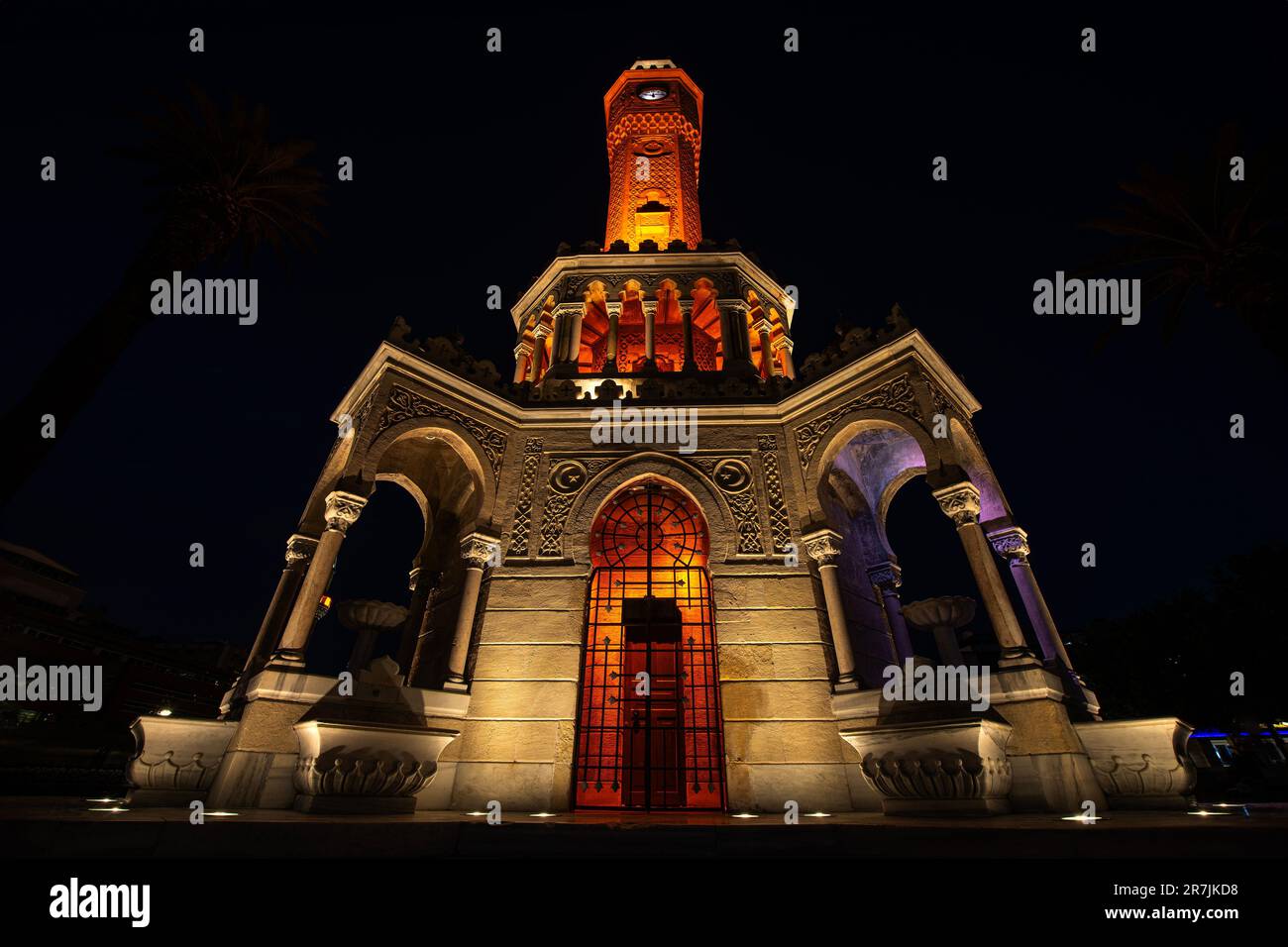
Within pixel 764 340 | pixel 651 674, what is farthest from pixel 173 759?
pixel 764 340

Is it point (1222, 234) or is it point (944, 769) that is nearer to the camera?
point (944, 769)

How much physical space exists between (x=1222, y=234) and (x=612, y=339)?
40.9 ft

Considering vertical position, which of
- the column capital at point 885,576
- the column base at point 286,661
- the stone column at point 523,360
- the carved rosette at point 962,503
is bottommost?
the column base at point 286,661

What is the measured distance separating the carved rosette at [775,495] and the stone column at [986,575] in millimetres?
2895

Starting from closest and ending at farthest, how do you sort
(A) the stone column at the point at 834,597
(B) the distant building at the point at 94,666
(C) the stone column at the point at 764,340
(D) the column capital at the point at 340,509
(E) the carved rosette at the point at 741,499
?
(A) the stone column at the point at 834,597, (D) the column capital at the point at 340,509, (E) the carved rosette at the point at 741,499, (C) the stone column at the point at 764,340, (B) the distant building at the point at 94,666

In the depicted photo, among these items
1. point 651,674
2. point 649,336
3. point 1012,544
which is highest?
point 649,336

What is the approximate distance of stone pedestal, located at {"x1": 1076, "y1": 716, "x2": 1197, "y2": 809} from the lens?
26.4 ft

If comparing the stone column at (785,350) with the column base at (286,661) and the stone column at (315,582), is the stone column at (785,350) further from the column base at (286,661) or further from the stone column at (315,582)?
the column base at (286,661)

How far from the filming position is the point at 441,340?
1281 cm

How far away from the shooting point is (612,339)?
16.2 m

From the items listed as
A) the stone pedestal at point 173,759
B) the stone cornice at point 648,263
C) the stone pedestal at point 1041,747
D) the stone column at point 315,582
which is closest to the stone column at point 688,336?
the stone cornice at point 648,263

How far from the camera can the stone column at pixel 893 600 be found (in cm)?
1285

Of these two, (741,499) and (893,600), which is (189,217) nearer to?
(741,499)
